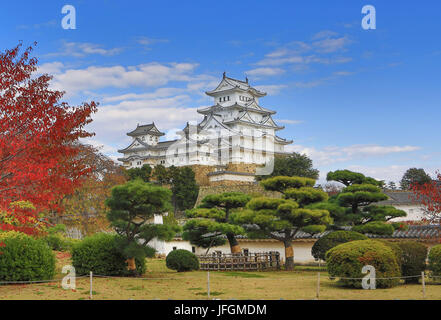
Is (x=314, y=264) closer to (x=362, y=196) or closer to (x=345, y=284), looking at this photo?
(x=362, y=196)

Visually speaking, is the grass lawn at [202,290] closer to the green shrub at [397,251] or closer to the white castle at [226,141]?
the green shrub at [397,251]

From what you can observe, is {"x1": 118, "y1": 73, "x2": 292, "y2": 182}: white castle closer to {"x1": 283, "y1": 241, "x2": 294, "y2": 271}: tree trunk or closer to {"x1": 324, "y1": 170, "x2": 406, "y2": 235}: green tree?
{"x1": 324, "y1": 170, "x2": 406, "y2": 235}: green tree

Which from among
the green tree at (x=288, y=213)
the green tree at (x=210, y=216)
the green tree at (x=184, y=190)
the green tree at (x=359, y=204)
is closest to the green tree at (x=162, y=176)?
the green tree at (x=184, y=190)

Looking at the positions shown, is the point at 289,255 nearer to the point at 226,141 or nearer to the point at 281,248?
the point at 281,248

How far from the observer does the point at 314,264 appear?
25.6 meters

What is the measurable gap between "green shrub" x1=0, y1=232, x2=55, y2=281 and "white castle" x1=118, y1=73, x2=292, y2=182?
37.7 meters

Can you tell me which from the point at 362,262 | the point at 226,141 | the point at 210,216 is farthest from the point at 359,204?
the point at 226,141

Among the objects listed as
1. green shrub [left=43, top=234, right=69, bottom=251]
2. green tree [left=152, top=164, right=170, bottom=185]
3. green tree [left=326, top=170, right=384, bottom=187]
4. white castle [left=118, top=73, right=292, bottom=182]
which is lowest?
green shrub [left=43, top=234, right=69, bottom=251]

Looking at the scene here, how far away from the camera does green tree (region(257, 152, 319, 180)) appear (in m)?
47.2

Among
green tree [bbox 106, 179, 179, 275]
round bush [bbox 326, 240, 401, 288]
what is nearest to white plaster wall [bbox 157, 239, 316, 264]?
green tree [bbox 106, 179, 179, 275]

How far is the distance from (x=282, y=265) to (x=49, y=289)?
528 inches

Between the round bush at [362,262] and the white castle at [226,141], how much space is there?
37927 millimetres

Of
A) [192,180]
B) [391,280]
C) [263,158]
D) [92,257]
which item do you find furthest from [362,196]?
[263,158]

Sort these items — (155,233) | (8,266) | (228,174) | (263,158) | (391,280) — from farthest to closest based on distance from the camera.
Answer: (263,158), (228,174), (155,233), (8,266), (391,280)
